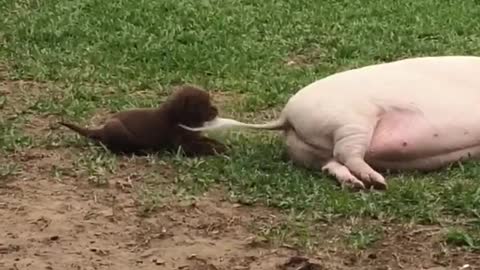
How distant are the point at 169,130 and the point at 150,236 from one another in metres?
1.19

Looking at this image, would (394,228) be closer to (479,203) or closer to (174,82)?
(479,203)

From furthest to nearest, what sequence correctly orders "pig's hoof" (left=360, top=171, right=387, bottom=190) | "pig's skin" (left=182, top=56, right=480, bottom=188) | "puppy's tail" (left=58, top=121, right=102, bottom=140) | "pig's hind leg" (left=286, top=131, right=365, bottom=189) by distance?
"puppy's tail" (left=58, top=121, right=102, bottom=140), "pig's skin" (left=182, top=56, right=480, bottom=188), "pig's hind leg" (left=286, top=131, right=365, bottom=189), "pig's hoof" (left=360, top=171, right=387, bottom=190)

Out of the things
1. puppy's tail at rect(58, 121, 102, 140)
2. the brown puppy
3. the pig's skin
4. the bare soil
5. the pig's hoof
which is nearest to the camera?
the bare soil

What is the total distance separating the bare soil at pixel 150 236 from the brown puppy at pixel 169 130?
1.06 feet

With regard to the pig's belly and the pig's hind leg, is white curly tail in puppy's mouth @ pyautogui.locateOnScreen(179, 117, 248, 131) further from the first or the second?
the pig's belly

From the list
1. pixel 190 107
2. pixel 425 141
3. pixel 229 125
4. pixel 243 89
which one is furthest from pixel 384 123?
pixel 243 89

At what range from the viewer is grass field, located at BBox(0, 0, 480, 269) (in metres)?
4.47

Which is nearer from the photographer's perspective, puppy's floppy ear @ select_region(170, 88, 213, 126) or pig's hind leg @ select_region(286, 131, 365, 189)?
pig's hind leg @ select_region(286, 131, 365, 189)

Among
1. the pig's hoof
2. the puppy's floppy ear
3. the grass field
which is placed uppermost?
the puppy's floppy ear

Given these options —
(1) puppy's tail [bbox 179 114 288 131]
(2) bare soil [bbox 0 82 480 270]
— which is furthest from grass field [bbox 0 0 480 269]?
(1) puppy's tail [bbox 179 114 288 131]

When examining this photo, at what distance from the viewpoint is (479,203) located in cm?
464

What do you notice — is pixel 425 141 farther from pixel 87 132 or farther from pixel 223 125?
pixel 87 132

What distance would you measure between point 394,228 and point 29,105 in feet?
9.13

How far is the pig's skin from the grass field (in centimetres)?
10
